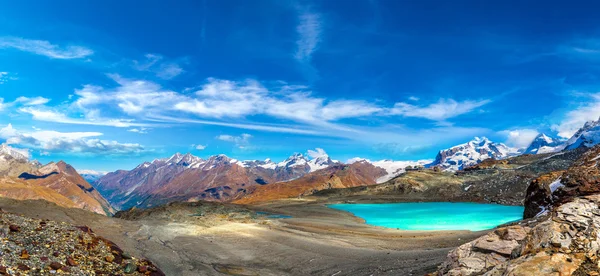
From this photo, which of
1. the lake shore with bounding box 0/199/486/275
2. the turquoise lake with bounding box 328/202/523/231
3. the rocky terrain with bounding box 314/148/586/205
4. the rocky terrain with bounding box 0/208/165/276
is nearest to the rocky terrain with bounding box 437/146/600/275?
the lake shore with bounding box 0/199/486/275

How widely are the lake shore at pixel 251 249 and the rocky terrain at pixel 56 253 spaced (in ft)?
10.5

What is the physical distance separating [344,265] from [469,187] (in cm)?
14147

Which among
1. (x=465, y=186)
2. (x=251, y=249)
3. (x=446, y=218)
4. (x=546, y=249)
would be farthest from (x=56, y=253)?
(x=465, y=186)

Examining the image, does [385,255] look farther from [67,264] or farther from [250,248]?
[67,264]

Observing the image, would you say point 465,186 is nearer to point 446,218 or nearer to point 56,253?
point 446,218

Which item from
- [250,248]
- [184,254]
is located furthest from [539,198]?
[184,254]

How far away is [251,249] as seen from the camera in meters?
30.6

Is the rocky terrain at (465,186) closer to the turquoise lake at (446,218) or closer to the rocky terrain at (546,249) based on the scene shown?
the turquoise lake at (446,218)

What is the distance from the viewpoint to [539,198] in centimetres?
2795

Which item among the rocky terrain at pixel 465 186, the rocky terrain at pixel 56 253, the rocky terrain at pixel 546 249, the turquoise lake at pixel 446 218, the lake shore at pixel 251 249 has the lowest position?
the turquoise lake at pixel 446 218

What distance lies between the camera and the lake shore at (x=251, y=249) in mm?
22422

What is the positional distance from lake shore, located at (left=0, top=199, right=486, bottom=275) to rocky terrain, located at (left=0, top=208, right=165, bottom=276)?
3.19 meters

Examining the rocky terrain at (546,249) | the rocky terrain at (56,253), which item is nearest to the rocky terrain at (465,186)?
the rocky terrain at (546,249)

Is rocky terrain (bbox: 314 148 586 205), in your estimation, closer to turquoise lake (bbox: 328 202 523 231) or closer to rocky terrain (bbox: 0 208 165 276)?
turquoise lake (bbox: 328 202 523 231)
